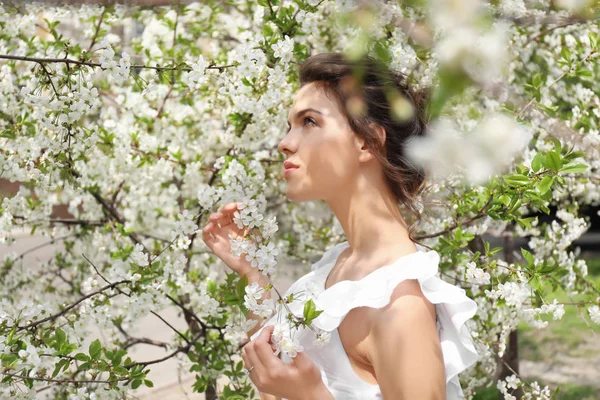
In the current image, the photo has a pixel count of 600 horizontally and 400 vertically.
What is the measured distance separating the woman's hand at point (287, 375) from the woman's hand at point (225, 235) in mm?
426

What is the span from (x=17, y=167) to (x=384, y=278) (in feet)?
5.24

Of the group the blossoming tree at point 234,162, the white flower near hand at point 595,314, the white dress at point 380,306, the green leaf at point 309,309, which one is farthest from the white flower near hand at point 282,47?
the white flower near hand at point 595,314

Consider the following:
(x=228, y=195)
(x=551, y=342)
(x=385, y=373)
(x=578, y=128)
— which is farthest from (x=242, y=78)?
(x=551, y=342)

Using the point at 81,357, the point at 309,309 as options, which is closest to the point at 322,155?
the point at 309,309

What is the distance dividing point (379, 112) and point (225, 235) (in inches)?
26.6

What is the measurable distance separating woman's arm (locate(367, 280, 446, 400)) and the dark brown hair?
1.37 feet

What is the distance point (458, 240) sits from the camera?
2.57 metres

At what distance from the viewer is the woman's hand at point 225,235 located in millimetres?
2291

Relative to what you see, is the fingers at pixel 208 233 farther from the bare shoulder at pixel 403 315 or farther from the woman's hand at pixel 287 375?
the bare shoulder at pixel 403 315

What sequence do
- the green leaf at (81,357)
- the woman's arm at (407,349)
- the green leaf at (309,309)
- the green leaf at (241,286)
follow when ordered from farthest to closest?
the green leaf at (81,357), the green leaf at (241,286), the green leaf at (309,309), the woman's arm at (407,349)

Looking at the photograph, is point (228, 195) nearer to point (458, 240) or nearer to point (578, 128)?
point (458, 240)

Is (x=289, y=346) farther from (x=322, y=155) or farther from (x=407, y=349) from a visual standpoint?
(x=322, y=155)

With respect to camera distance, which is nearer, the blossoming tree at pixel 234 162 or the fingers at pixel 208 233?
the blossoming tree at pixel 234 162

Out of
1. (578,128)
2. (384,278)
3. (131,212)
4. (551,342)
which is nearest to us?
(384,278)
